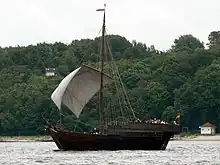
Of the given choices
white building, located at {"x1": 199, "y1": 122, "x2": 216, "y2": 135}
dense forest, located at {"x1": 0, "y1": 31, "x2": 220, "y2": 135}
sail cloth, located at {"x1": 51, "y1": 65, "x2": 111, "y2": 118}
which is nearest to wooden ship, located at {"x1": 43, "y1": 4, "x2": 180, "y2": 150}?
sail cloth, located at {"x1": 51, "y1": 65, "x2": 111, "y2": 118}

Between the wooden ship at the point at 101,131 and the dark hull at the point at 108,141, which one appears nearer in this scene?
the dark hull at the point at 108,141

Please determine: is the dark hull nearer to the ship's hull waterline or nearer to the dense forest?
the ship's hull waterline

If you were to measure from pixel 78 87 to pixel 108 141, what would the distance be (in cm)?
672

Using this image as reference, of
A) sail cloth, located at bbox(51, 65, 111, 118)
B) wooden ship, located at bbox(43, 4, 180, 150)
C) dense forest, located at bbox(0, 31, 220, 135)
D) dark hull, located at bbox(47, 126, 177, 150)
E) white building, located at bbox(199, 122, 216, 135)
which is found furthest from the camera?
dense forest, located at bbox(0, 31, 220, 135)

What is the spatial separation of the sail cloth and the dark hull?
11.2 ft

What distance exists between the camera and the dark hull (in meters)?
93.2

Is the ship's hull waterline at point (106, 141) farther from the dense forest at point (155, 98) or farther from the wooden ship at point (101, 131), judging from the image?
the dense forest at point (155, 98)

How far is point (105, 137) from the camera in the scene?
9331 cm

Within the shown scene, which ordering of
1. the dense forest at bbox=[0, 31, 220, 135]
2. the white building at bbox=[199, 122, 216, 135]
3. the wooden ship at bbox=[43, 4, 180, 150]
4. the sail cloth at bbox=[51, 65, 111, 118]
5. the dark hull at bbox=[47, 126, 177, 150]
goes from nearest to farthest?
the dark hull at bbox=[47, 126, 177, 150] < the wooden ship at bbox=[43, 4, 180, 150] < the sail cloth at bbox=[51, 65, 111, 118] < the white building at bbox=[199, 122, 216, 135] < the dense forest at bbox=[0, 31, 220, 135]

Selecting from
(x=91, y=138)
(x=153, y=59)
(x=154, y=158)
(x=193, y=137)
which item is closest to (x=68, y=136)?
(x=91, y=138)

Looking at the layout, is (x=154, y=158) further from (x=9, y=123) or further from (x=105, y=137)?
(x=9, y=123)

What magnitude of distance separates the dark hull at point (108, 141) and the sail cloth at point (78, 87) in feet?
11.2

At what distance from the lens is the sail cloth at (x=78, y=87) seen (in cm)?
9475

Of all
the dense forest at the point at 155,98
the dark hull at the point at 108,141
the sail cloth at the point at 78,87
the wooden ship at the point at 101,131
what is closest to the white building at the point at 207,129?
the dense forest at the point at 155,98
